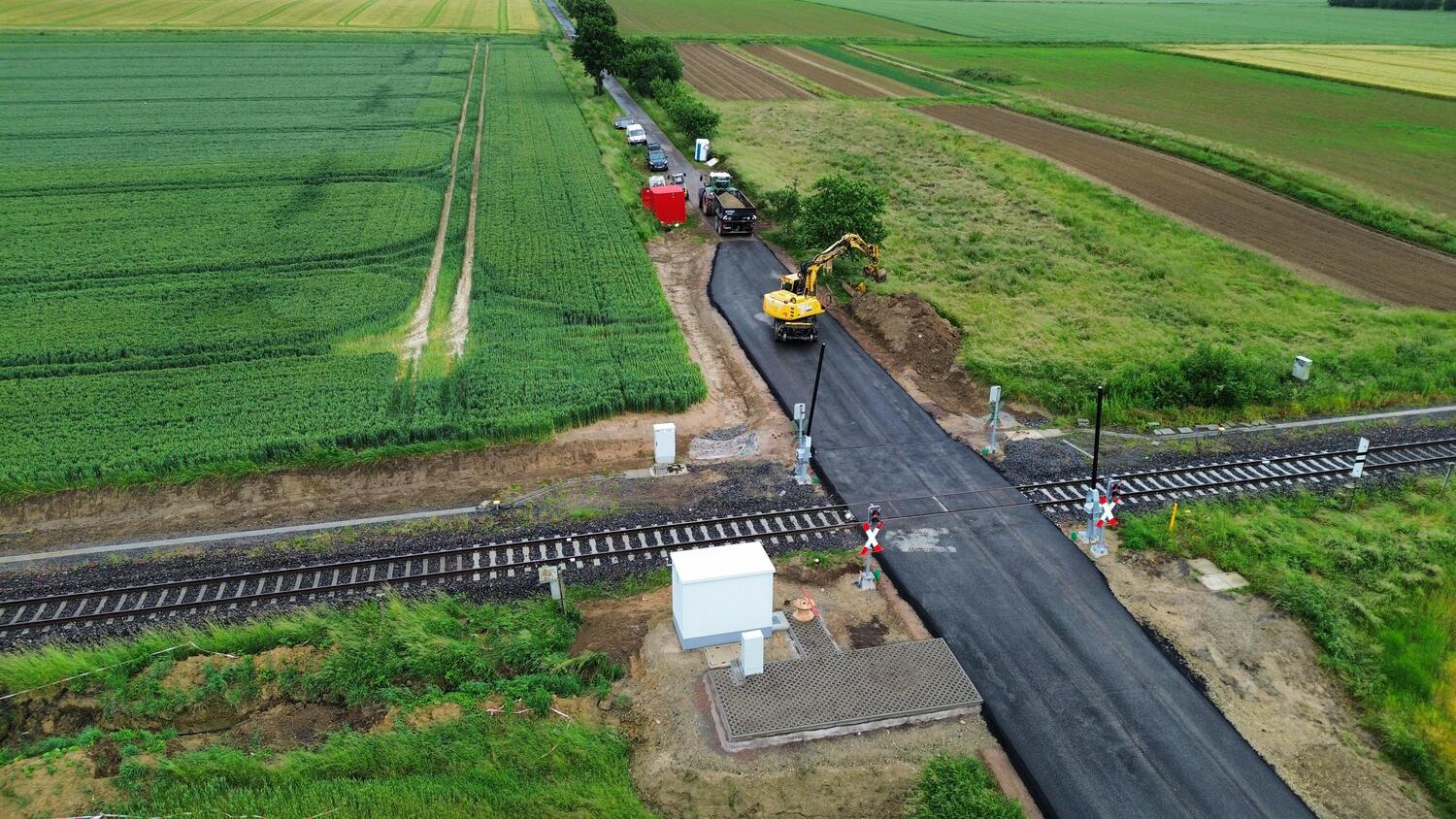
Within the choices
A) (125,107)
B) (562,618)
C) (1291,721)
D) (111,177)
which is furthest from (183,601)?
(125,107)

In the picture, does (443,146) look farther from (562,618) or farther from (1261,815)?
(1261,815)

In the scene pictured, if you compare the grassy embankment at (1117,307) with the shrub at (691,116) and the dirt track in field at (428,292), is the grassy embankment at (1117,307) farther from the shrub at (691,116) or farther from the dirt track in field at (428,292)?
the dirt track in field at (428,292)

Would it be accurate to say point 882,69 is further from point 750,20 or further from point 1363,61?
point 1363,61

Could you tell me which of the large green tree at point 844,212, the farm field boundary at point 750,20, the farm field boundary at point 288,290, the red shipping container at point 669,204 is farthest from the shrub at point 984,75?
the large green tree at point 844,212

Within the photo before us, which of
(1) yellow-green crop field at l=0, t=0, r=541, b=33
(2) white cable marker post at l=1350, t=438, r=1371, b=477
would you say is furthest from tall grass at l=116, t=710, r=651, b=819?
(1) yellow-green crop field at l=0, t=0, r=541, b=33

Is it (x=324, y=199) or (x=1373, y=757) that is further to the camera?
(x=324, y=199)
